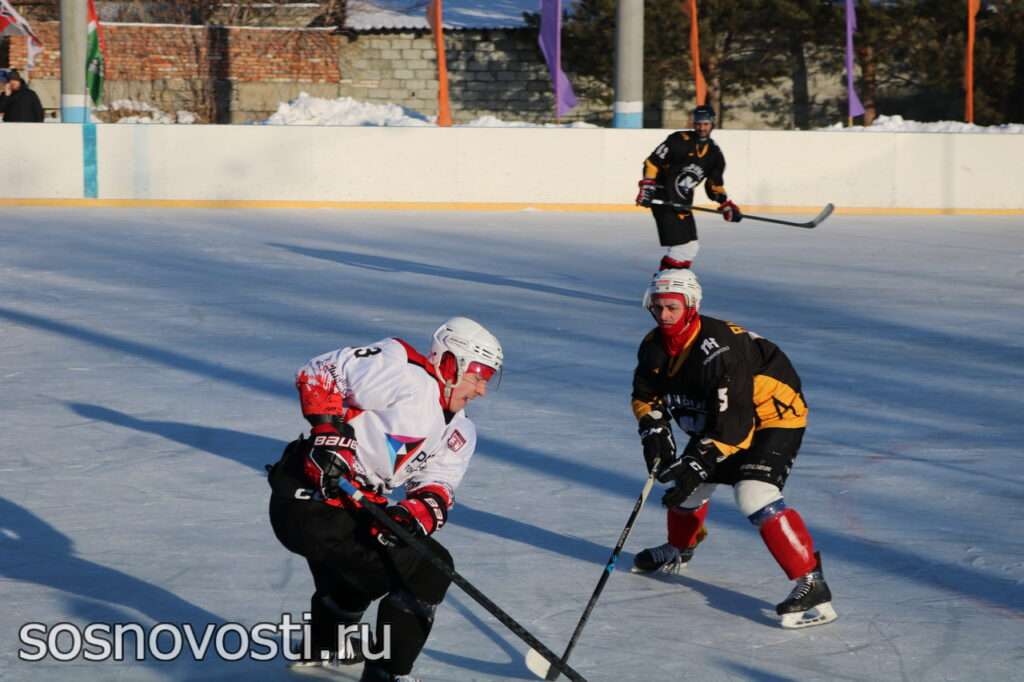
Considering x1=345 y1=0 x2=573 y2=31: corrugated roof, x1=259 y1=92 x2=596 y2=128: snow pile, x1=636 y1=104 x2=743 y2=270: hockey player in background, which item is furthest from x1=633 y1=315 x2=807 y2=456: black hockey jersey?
x1=345 y1=0 x2=573 y2=31: corrugated roof

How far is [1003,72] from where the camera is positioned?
2391cm

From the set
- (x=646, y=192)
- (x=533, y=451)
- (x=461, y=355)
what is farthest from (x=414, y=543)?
(x=646, y=192)

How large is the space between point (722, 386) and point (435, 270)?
25.2 feet

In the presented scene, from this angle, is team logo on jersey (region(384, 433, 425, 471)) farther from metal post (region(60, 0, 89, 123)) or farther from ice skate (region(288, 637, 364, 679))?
metal post (region(60, 0, 89, 123))

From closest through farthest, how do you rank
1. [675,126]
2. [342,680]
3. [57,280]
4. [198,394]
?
[342,680] → [198,394] → [57,280] → [675,126]

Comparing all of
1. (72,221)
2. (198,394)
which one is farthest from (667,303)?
(72,221)

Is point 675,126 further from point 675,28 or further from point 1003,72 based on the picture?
point 1003,72

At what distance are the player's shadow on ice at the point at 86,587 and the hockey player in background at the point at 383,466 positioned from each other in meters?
0.60

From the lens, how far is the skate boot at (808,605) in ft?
13.7

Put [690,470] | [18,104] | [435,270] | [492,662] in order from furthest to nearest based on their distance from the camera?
[18,104], [435,270], [690,470], [492,662]

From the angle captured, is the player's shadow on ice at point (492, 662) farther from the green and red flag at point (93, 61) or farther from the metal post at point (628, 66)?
the green and red flag at point (93, 61)

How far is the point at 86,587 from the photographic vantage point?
4348 millimetres

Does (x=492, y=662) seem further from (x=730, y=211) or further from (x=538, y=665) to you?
(x=730, y=211)

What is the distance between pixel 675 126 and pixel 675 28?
218 cm
